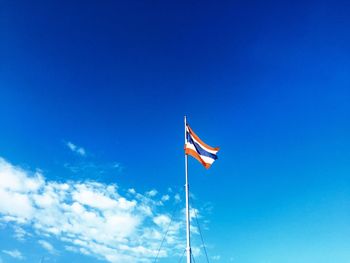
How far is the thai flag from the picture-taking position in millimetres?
27297

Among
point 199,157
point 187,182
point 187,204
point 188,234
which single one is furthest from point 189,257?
point 199,157

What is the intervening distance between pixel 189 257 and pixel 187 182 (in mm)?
5298

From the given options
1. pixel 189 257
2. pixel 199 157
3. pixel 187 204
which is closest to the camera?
pixel 189 257

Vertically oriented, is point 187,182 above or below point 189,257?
above

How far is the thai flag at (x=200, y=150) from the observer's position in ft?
89.6

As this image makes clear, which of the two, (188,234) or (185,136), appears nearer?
(188,234)

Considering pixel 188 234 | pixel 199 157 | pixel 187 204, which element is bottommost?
pixel 188 234

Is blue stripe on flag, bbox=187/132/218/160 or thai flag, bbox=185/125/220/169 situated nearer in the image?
thai flag, bbox=185/125/220/169

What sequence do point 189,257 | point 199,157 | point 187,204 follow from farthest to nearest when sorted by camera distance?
point 199,157
point 187,204
point 189,257

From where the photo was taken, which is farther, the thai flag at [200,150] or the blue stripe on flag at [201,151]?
the blue stripe on flag at [201,151]

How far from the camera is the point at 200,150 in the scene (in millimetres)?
27625

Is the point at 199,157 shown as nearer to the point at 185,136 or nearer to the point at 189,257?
the point at 185,136

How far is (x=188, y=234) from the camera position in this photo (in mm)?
23328

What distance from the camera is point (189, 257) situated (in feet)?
74.4
